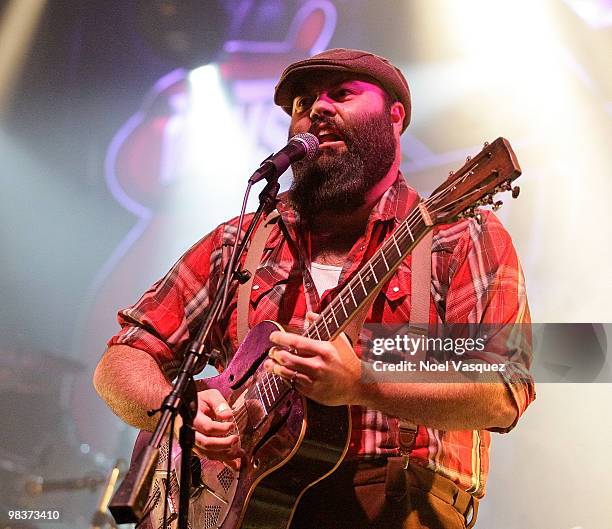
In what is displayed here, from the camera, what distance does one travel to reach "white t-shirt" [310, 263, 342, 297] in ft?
7.81

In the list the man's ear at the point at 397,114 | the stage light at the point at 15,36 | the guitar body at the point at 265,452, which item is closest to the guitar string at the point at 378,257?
the guitar body at the point at 265,452

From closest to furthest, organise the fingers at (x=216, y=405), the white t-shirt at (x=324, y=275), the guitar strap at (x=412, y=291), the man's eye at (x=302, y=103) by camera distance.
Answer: the guitar strap at (x=412, y=291) < the fingers at (x=216, y=405) < the white t-shirt at (x=324, y=275) < the man's eye at (x=302, y=103)

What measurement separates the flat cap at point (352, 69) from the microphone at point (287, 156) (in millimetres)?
294

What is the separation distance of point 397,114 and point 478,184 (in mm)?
898

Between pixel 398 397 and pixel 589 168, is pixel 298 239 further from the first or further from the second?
pixel 589 168

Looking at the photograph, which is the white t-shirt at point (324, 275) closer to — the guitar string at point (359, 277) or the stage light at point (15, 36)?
the guitar string at point (359, 277)

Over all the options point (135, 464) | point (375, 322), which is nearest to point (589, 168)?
point (375, 322)

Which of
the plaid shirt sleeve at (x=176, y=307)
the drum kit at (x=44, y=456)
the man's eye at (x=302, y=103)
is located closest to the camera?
the plaid shirt sleeve at (x=176, y=307)

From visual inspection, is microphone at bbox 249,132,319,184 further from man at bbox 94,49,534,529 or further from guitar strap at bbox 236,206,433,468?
guitar strap at bbox 236,206,433,468

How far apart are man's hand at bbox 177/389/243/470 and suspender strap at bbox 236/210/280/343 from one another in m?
0.28

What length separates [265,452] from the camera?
203 centimetres

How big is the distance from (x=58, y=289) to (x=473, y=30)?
90.4 inches

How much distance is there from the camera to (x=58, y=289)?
389 centimetres

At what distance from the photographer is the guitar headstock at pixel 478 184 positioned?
6.03ft
